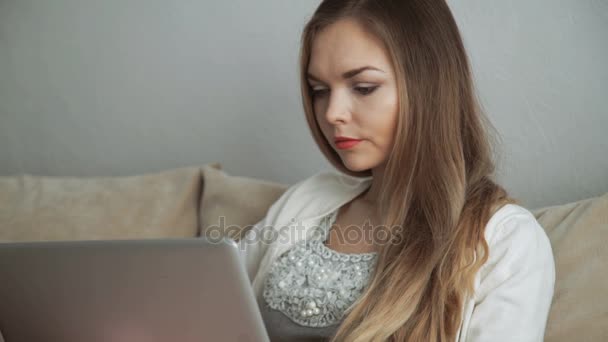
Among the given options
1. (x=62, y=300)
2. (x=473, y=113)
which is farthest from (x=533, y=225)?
(x=62, y=300)

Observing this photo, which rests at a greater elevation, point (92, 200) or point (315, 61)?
point (315, 61)

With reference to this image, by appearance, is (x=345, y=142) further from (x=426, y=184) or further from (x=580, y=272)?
(x=580, y=272)

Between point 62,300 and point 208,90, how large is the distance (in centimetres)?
Result: 106

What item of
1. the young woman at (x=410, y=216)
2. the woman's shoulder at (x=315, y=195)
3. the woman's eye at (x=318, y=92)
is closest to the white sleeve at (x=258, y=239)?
the woman's shoulder at (x=315, y=195)

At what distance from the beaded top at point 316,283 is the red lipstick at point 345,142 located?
0.23 metres

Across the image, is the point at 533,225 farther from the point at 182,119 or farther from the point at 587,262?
the point at 182,119

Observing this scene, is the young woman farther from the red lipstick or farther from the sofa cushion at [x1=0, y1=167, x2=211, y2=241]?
the sofa cushion at [x1=0, y1=167, x2=211, y2=241]

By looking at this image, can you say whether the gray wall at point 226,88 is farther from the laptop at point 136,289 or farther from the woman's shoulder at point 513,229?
the laptop at point 136,289

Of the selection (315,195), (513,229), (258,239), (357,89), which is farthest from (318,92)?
(513,229)

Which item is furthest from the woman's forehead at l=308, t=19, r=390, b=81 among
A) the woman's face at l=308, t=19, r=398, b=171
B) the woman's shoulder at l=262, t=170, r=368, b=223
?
the woman's shoulder at l=262, t=170, r=368, b=223

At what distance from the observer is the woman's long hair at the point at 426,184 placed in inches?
43.1

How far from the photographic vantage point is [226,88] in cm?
185

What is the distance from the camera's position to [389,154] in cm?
127

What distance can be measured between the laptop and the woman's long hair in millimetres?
340
